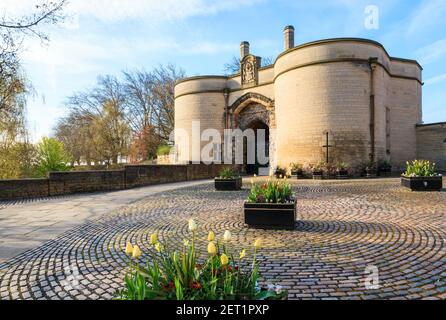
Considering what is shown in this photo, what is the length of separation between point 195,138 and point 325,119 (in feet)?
37.8

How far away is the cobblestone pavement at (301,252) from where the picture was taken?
2907mm

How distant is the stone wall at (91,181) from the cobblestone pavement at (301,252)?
6.07 meters

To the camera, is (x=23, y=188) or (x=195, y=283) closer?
(x=195, y=283)

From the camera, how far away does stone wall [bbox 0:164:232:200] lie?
10.6 m

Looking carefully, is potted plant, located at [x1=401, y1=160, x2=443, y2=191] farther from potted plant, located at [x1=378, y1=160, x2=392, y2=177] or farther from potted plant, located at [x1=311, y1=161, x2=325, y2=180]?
potted plant, located at [x1=378, y1=160, x2=392, y2=177]

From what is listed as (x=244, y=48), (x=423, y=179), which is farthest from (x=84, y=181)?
(x=244, y=48)

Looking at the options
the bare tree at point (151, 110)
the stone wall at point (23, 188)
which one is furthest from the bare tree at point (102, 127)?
the stone wall at point (23, 188)

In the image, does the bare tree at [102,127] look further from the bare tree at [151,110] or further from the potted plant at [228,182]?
the potted plant at [228,182]

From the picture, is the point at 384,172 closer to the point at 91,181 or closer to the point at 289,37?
the point at 289,37

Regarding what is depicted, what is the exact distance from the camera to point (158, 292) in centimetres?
189

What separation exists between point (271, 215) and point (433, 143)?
2062 cm

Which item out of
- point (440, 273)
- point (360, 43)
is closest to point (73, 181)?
point (440, 273)

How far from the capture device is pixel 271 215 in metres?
5.38

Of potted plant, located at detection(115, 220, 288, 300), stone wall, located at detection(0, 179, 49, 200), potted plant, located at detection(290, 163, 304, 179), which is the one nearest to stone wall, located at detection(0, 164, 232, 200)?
stone wall, located at detection(0, 179, 49, 200)
